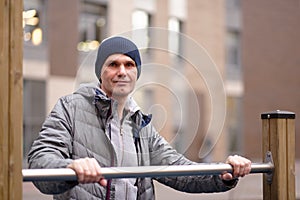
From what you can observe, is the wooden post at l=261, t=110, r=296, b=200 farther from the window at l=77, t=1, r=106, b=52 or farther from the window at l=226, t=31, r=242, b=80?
the window at l=226, t=31, r=242, b=80

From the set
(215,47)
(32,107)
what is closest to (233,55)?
(215,47)

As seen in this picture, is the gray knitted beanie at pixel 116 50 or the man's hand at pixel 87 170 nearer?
the man's hand at pixel 87 170

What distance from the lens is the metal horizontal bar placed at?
2.15 m

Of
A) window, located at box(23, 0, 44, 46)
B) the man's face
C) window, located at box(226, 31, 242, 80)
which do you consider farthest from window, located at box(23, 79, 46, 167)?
the man's face

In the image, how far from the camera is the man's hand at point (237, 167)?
2.54 metres

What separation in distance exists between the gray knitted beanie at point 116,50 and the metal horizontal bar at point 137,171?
0.40 metres

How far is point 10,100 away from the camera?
2090 millimetres

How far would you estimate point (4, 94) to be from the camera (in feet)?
6.84

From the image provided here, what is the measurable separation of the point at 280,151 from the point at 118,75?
2.76ft

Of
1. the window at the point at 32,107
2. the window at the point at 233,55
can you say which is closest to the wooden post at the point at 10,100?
the window at the point at 32,107

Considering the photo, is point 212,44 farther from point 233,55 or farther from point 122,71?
point 122,71

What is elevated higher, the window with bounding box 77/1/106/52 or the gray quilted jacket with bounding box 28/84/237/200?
Result: the window with bounding box 77/1/106/52

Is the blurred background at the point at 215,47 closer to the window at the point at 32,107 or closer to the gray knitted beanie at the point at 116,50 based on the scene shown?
the window at the point at 32,107

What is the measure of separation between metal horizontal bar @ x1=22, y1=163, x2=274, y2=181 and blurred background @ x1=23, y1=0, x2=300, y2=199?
5.68m
